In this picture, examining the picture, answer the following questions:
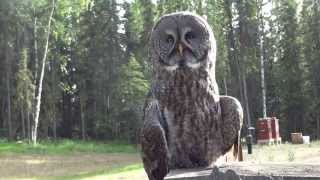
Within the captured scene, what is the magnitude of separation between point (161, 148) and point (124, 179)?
9.92 meters

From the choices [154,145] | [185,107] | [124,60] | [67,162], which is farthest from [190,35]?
[124,60]

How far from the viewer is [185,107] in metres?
4.45

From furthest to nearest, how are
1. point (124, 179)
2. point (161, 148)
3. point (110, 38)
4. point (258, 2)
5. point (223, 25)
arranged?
1. point (110, 38)
2. point (223, 25)
3. point (258, 2)
4. point (124, 179)
5. point (161, 148)

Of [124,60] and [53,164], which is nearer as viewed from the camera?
[53,164]

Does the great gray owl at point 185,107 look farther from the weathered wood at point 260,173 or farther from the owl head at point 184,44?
the weathered wood at point 260,173

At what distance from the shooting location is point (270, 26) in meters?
41.8

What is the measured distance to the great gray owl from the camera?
4.39 m

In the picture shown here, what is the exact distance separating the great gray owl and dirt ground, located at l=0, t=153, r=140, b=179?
635 inches

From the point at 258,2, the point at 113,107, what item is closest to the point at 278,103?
the point at 258,2

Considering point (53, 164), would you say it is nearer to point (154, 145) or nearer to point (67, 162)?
point (67, 162)

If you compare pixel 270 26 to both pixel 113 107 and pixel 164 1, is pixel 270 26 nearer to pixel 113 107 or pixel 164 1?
pixel 164 1

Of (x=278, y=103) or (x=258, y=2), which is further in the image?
(x=278, y=103)

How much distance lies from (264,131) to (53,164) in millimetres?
9721

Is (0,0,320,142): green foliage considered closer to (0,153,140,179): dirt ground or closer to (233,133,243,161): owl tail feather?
(0,153,140,179): dirt ground
